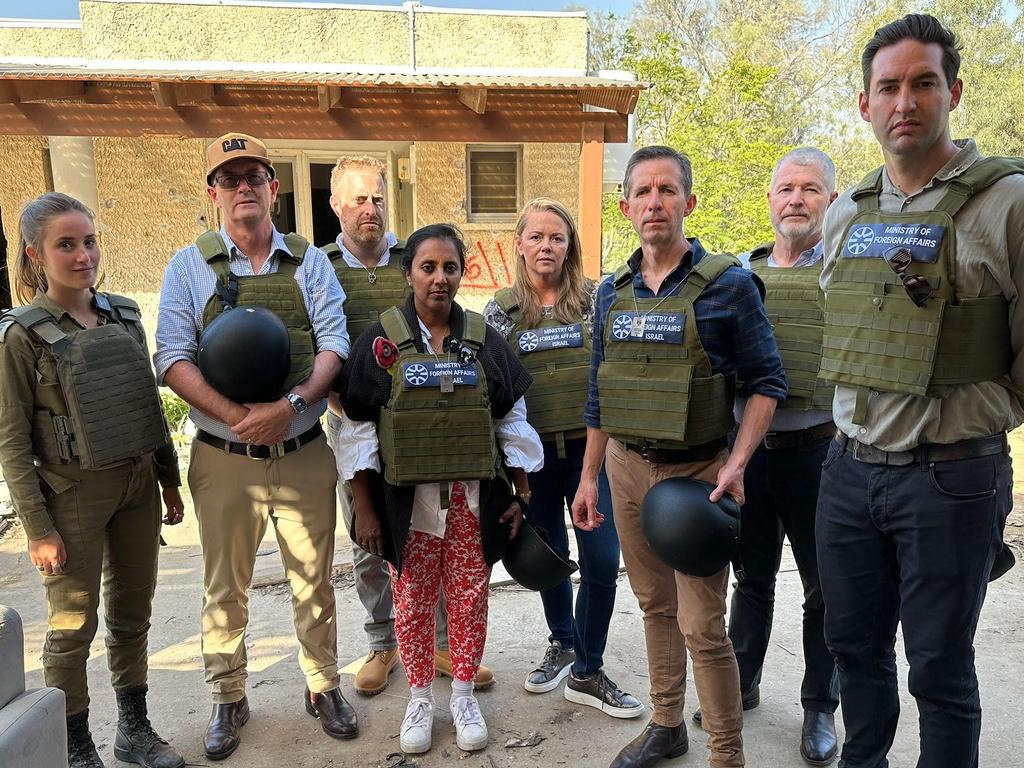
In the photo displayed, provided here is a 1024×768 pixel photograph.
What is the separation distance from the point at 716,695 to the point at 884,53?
205 centimetres

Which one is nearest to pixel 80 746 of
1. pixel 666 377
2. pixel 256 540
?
pixel 256 540

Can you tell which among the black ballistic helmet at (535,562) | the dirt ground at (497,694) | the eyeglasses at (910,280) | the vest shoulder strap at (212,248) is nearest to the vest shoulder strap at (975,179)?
the eyeglasses at (910,280)

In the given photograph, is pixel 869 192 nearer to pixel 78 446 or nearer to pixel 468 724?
pixel 468 724

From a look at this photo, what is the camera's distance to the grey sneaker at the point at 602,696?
123 inches

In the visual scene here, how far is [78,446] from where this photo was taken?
259 cm

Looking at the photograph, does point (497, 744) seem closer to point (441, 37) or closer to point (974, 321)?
point (974, 321)

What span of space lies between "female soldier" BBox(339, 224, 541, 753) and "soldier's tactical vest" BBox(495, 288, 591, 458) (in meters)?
0.19

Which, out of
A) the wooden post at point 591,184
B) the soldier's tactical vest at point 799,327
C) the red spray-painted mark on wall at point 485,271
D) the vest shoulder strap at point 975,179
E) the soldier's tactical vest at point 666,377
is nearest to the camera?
the vest shoulder strap at point 975,179

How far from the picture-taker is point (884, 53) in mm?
2070

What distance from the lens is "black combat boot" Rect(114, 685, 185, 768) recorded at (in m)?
2.84

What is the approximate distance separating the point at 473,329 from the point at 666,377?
0.78 meters

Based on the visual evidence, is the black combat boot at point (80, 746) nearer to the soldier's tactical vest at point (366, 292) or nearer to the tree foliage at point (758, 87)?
the soldier's tactical vest at point (366, 292)

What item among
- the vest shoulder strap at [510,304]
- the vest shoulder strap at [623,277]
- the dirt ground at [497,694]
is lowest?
the dirt ground at [497,694]

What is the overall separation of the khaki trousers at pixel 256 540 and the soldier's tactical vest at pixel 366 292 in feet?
1.90
